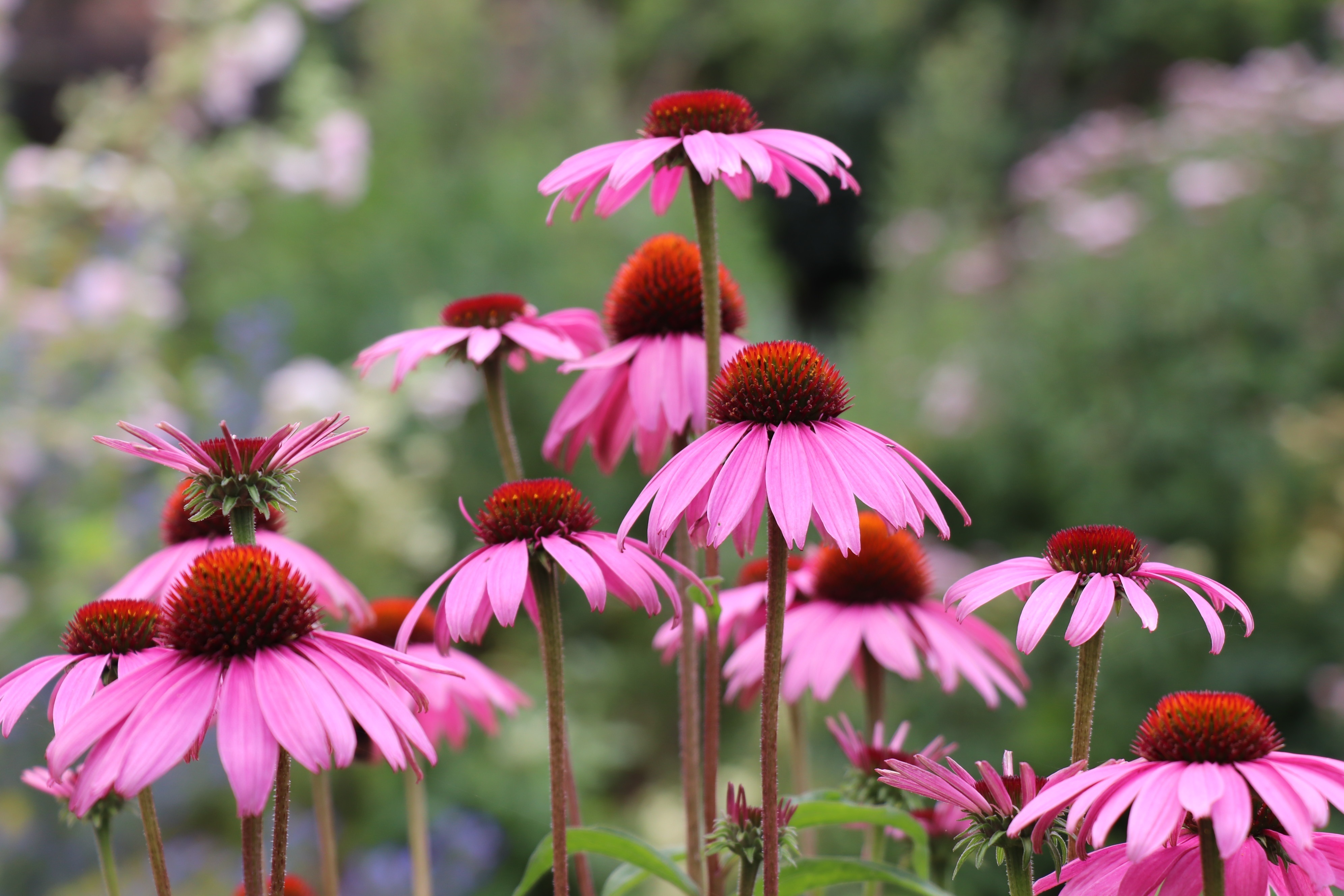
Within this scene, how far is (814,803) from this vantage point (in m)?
0.50

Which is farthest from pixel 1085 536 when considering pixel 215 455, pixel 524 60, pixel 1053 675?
pixel 524 60

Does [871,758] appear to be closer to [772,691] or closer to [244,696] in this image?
[772,691]

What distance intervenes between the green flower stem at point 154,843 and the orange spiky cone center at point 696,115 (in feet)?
1.22

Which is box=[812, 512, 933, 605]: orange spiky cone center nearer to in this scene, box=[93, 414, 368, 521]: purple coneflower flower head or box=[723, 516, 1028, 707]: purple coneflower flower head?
box=[723, 516, 1028, 707]: purple coneflower flower head

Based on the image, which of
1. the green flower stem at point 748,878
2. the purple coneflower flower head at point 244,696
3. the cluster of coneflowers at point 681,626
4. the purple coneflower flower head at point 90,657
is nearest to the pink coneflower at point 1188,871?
the cluster of coneflowers at point 681,626

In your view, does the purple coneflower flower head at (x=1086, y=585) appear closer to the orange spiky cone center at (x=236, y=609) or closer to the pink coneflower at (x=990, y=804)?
the pink coneflower at (x=990, y=804)

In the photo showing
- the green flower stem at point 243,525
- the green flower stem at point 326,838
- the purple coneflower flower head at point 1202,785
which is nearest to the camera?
the purple coneflower flower head at point 1202,785

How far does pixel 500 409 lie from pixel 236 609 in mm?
245

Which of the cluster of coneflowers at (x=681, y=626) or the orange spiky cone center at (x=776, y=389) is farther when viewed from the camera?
the orange spiky cone center at (x=776, y=389)

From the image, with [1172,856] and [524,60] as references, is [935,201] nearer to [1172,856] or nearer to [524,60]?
[524,60]

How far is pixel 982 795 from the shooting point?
39cm

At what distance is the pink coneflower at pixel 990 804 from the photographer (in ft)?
1.24

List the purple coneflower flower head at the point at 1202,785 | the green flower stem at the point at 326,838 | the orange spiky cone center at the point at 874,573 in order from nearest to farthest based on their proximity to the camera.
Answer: the purple coneflower flower head at the point at 1202,785, the green flower stem at the point at 326,838, the orange spiky cone center at the point at 874,573

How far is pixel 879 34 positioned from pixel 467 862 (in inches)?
232
